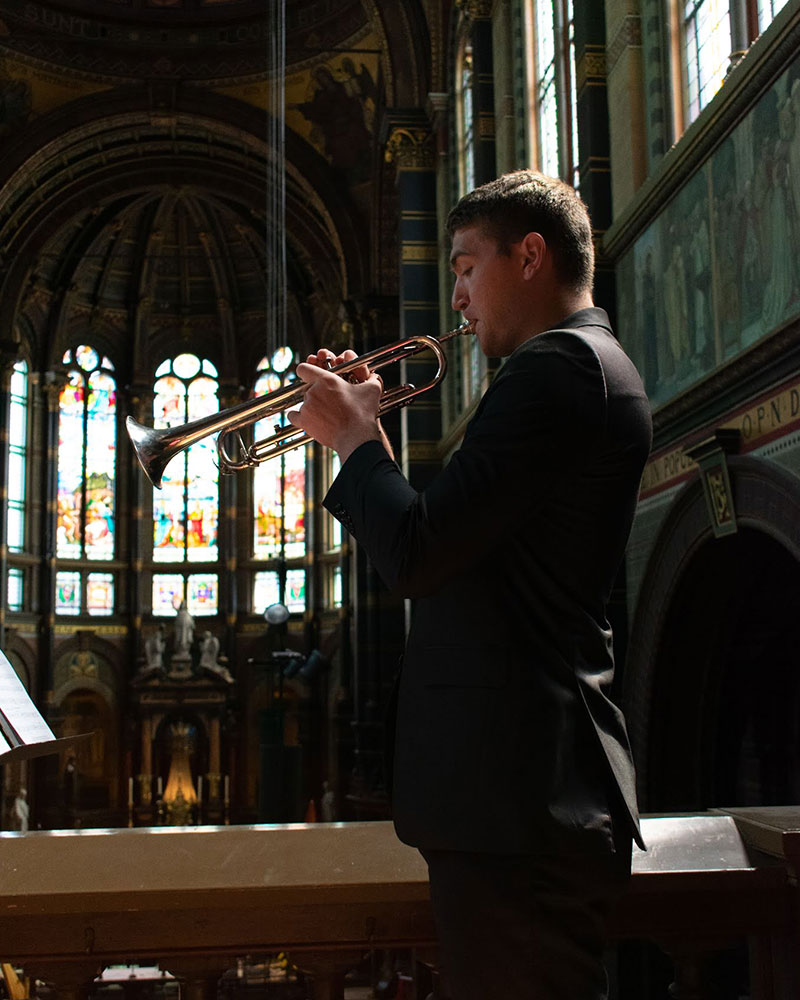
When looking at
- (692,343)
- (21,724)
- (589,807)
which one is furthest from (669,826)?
(692,343)

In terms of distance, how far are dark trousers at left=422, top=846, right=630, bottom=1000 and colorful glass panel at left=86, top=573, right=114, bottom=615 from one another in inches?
1103

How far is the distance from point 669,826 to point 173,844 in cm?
89

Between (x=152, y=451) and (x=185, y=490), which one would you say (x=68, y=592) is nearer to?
(x=185, y=490)

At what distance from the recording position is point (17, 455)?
27.8 metres

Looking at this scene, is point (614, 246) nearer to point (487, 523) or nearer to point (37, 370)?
point (487, 523)

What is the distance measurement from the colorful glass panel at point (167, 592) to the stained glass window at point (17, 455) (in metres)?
3.42

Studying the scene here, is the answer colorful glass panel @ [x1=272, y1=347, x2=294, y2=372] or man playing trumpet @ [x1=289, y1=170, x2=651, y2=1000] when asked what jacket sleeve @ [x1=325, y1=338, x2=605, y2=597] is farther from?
colorful glass panel @ [x1=272, y1=347, x2=294, y2=372]

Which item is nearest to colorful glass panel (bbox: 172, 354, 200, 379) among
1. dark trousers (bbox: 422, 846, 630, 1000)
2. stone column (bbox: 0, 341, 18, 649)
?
stone column (bbox: 0, 341, 18, 649)

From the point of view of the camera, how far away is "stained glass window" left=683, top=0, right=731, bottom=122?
7.54 m

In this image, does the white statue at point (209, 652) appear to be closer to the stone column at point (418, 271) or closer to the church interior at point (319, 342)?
the church interior at point (319, 342)

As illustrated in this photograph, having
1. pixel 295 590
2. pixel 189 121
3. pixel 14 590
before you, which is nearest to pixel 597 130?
pixel 189 121

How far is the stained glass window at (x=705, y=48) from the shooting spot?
24.7 feet

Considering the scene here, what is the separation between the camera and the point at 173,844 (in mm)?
2219

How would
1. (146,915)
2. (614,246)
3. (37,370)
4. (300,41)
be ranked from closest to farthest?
1. (146,915)
2. (614,246)
3. (300,41)
4. (37,370)
